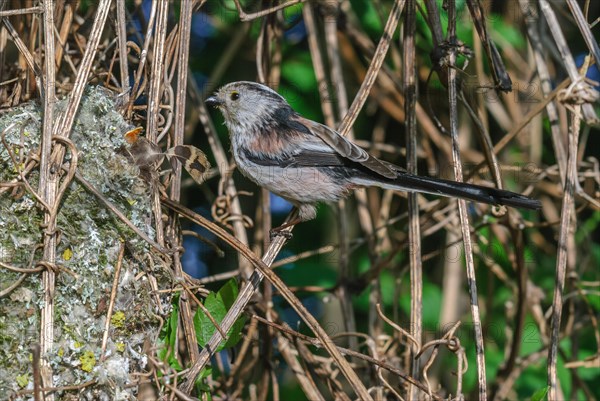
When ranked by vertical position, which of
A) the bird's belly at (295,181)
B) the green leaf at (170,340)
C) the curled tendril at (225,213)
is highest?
the bird's belly at (295,181)

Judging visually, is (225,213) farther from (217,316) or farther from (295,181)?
(217,316)

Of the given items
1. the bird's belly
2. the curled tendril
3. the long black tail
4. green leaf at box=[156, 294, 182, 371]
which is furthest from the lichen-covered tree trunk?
the long black tail

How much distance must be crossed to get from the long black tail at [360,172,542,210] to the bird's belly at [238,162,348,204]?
0.42m

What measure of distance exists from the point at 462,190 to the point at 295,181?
923mm

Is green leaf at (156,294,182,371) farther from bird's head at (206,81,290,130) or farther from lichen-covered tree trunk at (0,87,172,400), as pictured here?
bird's head at (206,81,290,130)

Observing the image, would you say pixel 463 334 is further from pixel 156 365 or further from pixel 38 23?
pixel 38 23

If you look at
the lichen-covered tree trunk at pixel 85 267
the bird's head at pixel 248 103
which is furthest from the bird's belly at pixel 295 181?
the lichen-covered tree trunk at pixel 85 267

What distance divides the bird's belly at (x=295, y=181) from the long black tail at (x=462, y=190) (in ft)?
1.38

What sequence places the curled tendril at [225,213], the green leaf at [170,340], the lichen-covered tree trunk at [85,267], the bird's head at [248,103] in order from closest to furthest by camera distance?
the lichen-covered tree trunk at [85,267] → the green leaf at [170,340] → the curled tendril at [225,213] → the bird's head at [248,103]

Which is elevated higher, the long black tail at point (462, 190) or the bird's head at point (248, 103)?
the bird's head at point (248, 103)

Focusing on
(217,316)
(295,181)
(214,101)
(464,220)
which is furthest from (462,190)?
(214,101)

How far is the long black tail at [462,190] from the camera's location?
2.76m

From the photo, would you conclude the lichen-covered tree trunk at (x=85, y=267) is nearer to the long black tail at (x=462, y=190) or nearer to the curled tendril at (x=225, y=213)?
the curled tendril at (x=225, y=213)

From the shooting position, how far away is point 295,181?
348 cm
